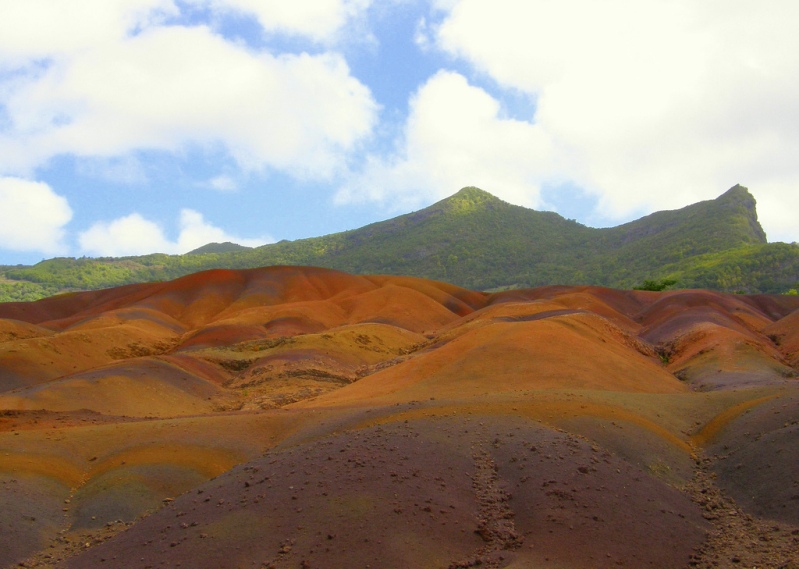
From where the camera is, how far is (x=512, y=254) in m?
126

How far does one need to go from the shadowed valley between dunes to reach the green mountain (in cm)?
6310

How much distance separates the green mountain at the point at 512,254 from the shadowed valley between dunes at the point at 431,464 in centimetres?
6310

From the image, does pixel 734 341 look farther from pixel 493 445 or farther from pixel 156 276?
pixel 156 276

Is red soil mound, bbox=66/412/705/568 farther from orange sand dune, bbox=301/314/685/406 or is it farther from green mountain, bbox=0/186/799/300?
green mountain, bbox=0/186/799/300

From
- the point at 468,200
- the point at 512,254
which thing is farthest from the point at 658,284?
the point at 468,200

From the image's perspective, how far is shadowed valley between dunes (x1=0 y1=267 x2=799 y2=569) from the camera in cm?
1198

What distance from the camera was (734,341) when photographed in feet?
115

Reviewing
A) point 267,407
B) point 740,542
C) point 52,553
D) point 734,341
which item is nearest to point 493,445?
point 740,542

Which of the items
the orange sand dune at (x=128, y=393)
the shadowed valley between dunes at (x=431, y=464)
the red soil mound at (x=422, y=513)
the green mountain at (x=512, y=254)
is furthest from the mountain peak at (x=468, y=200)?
the red soil mound at (x=422, y=513)

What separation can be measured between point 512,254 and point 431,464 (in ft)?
372

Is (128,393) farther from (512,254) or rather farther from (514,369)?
(512,254)

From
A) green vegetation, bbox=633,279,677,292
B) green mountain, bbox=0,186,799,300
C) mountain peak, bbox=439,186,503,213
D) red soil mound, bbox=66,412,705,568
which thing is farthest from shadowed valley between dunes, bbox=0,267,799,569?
mountain peak, bbox=439,186,503,213

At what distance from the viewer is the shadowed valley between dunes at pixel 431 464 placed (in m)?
12.0

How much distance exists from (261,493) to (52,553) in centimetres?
413
